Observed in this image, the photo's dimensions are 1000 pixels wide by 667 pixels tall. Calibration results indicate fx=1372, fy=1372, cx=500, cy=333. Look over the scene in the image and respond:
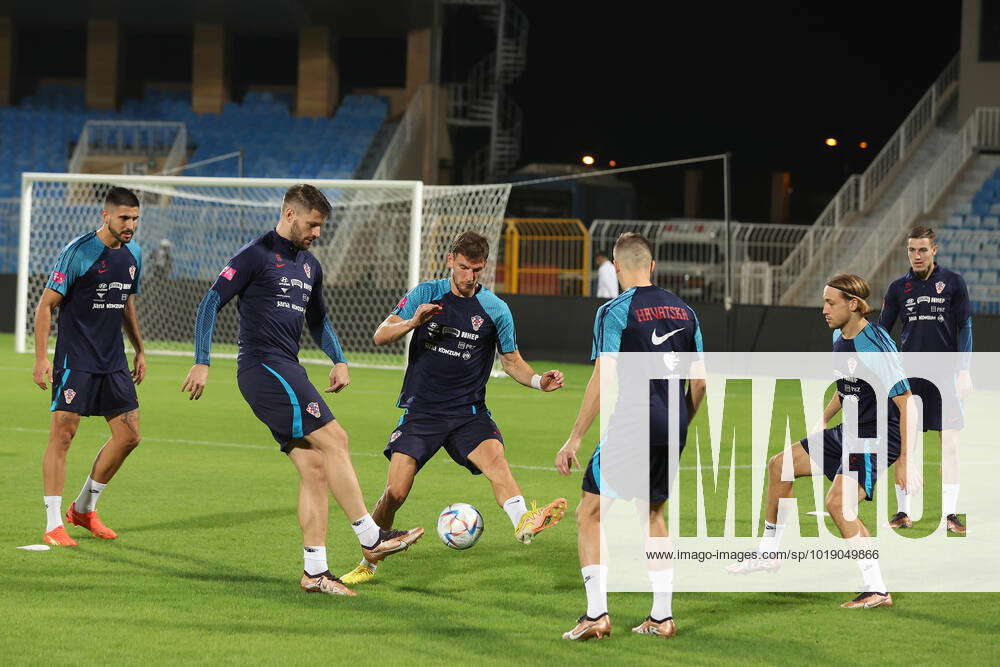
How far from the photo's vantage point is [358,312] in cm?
2475

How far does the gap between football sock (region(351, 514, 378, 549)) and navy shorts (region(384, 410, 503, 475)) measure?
45cm

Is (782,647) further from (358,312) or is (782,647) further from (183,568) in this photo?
(358,312)

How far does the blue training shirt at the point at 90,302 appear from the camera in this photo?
25.1 feet

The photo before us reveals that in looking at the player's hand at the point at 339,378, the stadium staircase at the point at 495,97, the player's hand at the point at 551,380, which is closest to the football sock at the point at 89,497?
the player's hand at the point at 339,378

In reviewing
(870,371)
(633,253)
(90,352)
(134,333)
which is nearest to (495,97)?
(134,333)

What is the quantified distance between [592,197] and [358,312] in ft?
38.4

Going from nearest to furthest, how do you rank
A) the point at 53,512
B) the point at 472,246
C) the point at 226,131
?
the point at 472,246, the point at 53,512, the point at 226,131

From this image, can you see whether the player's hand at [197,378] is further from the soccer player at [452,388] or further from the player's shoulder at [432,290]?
the player's shoulder at [432,290]

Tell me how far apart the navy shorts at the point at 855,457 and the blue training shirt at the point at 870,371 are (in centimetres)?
8

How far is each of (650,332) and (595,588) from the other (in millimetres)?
1061

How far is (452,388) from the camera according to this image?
274 inches

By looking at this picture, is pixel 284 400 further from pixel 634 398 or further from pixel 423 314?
pixel 634 398

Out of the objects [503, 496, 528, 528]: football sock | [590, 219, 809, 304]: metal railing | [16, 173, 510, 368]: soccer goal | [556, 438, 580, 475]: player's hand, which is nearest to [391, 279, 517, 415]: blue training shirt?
[503, 496, 528, 528]: football sock

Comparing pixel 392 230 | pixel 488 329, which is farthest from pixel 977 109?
pixel 488 329
